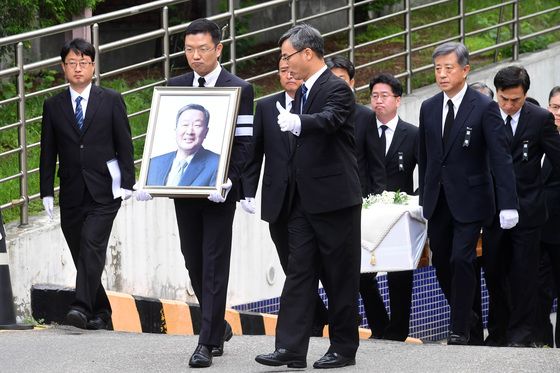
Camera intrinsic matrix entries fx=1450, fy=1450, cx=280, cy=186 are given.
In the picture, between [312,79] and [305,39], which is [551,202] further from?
[305,39]

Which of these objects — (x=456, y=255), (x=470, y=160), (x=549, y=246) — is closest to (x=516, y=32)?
(x=549, y=246)

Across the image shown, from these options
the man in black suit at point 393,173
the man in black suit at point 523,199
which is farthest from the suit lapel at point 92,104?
the man in black suit at point 523,199

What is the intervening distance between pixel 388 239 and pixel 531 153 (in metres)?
1.20

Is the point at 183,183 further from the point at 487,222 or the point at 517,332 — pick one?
the point at 517,332

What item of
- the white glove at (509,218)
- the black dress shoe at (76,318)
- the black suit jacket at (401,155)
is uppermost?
the black suit jacket at (401,155)

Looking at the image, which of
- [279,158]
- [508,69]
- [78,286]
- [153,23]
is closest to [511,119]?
[508,69]

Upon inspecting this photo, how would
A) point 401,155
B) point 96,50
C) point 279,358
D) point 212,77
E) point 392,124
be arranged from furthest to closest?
point 96,50
point 392,124
point 401,155
point 212,77
point 279,358

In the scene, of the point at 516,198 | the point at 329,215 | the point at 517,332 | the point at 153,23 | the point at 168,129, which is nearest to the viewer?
the point at 329,215

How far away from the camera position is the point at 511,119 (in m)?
10.4

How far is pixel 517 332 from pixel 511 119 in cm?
153

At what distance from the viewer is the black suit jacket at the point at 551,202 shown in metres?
10.7

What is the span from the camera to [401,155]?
10953mm

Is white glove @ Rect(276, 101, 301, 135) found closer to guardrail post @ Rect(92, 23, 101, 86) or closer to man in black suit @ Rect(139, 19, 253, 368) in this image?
man in black suit @ Rect(139, 19, 253, 368)

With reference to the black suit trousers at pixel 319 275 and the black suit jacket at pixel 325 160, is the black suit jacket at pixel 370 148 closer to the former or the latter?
the black suit trousers at pixel 319 275
